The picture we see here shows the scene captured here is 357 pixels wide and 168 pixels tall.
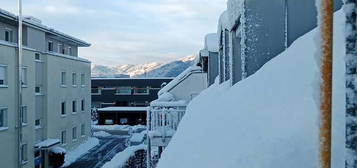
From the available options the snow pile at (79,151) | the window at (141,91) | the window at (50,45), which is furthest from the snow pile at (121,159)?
the window at (141,91)

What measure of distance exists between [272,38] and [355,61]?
352cm

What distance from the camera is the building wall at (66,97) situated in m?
26.0

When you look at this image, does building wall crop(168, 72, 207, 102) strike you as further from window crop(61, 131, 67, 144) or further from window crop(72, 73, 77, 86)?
window crop(72, 73, 77, 86)

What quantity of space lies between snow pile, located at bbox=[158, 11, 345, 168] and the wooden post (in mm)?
56

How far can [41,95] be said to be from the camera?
25281 mm

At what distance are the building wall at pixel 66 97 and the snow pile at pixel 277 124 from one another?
78.5ft

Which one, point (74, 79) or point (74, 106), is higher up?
point (74, 79)

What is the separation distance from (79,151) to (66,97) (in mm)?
4282

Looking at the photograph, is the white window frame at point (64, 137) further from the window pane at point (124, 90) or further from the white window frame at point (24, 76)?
the window pane at point (124, 90)

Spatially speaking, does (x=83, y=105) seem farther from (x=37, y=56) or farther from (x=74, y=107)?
(x=37, y=56)

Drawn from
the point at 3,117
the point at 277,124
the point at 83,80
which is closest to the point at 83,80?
the point at 83,80

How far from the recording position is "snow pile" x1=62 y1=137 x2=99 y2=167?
25.4 metres

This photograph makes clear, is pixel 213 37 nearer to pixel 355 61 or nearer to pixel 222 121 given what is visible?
pixel 222 121

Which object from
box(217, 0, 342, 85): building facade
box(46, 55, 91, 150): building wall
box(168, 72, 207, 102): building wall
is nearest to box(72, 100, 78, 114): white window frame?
box(46, 55, 91, 150): building wall
